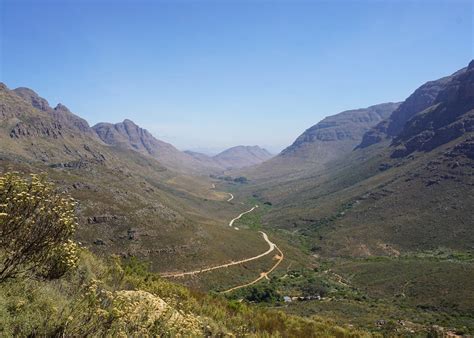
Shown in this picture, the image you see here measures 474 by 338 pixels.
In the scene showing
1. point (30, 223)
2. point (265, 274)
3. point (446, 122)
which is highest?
point (446, 122)

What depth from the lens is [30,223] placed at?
338 inches

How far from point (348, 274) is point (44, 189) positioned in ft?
261

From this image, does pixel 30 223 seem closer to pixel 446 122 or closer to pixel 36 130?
pixel 446 122

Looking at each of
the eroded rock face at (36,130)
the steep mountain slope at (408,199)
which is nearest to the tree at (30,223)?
the steep mountain slope at (408,199)

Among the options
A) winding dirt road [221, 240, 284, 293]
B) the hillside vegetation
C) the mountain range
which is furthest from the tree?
winding dirt road [221, 240, 284, 293]

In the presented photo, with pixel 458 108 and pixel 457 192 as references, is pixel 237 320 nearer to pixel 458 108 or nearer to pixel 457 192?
pixel 457 192

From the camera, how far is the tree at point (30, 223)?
8.12m

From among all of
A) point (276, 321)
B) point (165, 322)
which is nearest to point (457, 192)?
point (276, 321)

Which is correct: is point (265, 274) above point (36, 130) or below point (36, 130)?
below

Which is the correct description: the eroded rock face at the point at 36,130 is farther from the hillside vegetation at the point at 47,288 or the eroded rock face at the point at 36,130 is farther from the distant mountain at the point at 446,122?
the hillside vegetation at the point at 47,288

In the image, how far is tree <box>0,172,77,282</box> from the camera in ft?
26.7

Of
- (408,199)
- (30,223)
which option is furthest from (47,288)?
(408,199)

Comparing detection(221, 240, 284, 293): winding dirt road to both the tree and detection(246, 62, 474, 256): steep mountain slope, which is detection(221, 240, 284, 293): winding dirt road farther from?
the tree

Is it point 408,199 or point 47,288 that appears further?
point 408,199
